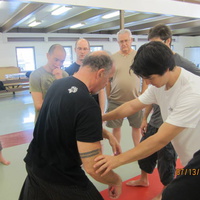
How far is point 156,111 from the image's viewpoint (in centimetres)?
198

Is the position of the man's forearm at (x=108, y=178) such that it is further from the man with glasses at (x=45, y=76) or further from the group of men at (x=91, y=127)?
the man with glasses at (x=45, y=76)

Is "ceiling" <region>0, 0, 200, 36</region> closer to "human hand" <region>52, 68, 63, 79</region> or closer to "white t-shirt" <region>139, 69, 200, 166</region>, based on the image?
"human hand" <region>52, 68, 63, 79</region>

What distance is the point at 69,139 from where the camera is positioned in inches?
43.6

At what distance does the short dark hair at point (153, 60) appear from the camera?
104cm

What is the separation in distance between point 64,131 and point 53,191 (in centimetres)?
38

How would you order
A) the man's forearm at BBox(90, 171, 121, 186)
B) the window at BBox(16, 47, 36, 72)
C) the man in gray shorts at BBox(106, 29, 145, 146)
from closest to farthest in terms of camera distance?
the man's forearm at BBox(90, 171, 121, 186) → the man in gray shorts at BBox(106, 29, 145, 146) → the window at BBox(16, 47, 36, 72)

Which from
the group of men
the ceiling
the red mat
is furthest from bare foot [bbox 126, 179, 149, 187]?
the ceiling

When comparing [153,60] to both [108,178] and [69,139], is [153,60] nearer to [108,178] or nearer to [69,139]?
[69,139]

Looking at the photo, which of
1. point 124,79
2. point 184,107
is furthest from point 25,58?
point 184,107

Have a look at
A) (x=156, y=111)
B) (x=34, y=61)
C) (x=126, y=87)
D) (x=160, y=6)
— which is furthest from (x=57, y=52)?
(x=34, y=61)

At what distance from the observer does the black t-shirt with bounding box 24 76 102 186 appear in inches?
40.9

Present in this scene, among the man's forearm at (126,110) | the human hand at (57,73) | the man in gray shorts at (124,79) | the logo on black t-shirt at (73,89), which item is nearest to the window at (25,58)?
the man in gray shorts at (124,79)

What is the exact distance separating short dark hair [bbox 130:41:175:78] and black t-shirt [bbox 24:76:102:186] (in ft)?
1.03
